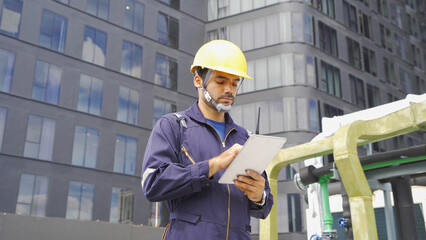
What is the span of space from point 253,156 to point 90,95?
3158 centimetres

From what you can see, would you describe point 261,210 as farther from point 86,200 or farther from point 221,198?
point 86,200

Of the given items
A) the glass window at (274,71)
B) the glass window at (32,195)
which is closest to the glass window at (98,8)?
the glass window at (32,195)

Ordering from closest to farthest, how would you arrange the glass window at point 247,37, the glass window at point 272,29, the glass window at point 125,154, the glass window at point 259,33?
1. the glass window at point 125,154
2. the glass window at point 272,29
3. the glass window at point 259,33
4. the glass window at point 247,37

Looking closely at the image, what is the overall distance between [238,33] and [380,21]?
18.7m

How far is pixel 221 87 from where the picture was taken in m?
3.64

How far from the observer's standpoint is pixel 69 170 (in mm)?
30828

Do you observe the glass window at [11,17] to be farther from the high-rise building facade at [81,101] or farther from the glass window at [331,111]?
the glass window at [331,111]

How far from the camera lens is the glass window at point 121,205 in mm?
32719

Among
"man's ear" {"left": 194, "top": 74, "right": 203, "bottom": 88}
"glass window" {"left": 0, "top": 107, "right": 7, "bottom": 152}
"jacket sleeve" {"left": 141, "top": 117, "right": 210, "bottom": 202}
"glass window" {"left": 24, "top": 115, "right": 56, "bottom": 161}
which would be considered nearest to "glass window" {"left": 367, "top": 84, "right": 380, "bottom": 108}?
"glass window" {"left": 24, "top": 115, "right": 56, "bottom": 161}

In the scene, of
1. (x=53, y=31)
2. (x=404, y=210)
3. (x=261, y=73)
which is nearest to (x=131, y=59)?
(x=53, y=31)

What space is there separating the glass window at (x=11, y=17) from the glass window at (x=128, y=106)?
8.72 meters

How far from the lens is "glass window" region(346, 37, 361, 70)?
43.1m

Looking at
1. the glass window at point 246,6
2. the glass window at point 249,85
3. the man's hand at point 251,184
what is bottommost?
the man's hand at point 251,184

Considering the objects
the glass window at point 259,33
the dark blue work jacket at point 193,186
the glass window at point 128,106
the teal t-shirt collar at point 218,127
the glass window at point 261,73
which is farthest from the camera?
the glass window at point 259,33
